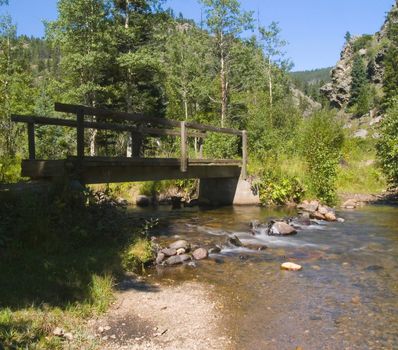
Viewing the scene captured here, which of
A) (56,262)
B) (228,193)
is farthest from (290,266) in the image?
(228,193)

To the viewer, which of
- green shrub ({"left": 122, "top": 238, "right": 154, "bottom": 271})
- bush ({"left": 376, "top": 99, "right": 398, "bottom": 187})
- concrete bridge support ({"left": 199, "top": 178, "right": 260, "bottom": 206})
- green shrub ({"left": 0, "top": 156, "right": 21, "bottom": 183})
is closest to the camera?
green shrub ({"left": 122, "top": 238, "right": 154, "bottom": 271})

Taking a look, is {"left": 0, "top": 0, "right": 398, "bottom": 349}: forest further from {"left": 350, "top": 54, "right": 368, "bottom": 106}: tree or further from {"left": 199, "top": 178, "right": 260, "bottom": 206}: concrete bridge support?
{"left": 350, "top": 54, "right": 368, "bottom": 106}: tree

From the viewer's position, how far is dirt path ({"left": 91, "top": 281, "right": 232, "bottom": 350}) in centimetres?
460

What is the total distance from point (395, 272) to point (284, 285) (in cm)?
222

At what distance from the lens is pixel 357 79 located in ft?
350

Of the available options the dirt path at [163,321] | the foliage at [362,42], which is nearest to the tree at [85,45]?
the dirt path at [163,321]

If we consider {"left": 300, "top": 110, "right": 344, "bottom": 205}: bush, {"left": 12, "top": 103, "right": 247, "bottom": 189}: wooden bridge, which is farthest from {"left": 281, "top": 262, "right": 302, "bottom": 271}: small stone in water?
Result: {"left": 300, "top": 110, "right": 344, "bottom": 205}: bush

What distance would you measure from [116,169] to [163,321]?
19.0 feet

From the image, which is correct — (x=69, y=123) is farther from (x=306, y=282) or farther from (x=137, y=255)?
(x=306, y=282)

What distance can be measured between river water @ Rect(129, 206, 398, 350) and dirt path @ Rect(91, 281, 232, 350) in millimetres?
244

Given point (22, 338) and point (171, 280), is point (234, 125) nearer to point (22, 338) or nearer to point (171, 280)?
point (171, 280)

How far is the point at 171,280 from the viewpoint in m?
7.03

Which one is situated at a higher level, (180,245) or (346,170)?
(346,170)

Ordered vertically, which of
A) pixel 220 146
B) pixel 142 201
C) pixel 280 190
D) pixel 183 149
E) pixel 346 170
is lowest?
pixel 142 201
